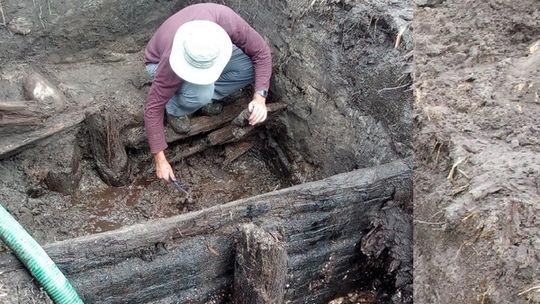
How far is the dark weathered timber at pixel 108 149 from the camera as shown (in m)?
4.00

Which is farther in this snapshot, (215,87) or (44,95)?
(44,95)

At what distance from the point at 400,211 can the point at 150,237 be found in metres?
1.25

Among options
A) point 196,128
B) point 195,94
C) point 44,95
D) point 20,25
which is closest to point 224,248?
point 195,94

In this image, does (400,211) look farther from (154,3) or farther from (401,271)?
(154,3)

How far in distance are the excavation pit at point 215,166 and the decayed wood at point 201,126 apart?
0.08 ft

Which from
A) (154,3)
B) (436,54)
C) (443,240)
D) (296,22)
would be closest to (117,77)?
(154,3)

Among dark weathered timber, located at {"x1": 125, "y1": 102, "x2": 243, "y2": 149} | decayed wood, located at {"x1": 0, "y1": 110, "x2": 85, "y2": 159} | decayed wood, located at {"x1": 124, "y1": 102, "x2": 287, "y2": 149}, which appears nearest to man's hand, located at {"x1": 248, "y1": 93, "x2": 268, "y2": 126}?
decayed wood, located at {"x1": 124, "y1": 102, "x2": 287, "y2": 149}

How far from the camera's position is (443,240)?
2.57 meters

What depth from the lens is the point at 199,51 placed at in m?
3.18

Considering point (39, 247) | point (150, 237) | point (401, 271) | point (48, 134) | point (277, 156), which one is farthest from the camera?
point (277, 156)

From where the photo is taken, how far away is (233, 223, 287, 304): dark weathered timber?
277 cm

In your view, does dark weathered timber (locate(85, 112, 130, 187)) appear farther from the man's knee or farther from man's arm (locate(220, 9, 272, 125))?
man's arm (locate(220, 9, 272, 125))

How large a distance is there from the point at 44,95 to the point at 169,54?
1182 millimetres

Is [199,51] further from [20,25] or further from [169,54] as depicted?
[20,25]
